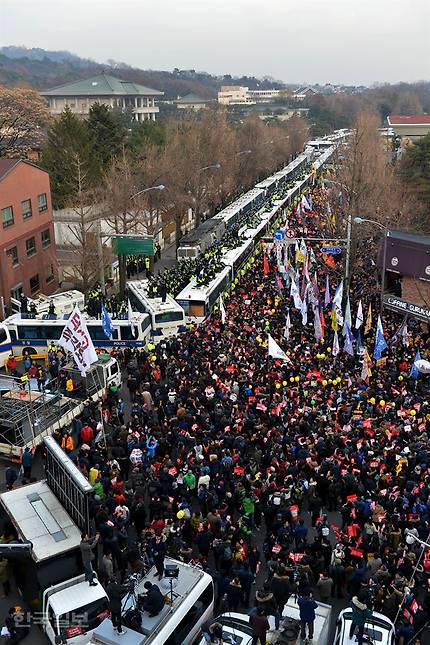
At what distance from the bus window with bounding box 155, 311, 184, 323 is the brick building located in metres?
9.38

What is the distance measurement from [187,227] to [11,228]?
26620 mm

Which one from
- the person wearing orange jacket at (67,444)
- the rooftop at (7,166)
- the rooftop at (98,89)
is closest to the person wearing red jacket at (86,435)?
the person wearing orange jacket at (67,444)

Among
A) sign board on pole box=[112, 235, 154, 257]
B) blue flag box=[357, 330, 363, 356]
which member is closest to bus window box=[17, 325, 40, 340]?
sign board on pole box=[112, 235, 154, 257]

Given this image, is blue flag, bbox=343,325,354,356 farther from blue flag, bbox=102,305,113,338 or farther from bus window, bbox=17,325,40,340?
bus window, bbox=17,325,40,340

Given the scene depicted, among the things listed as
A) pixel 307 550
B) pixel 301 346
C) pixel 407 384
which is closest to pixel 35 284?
pixel 301 346

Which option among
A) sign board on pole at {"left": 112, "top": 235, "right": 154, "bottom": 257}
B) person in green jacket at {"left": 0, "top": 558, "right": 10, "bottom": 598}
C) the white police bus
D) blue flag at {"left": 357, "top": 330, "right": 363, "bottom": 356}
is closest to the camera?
the white police bus

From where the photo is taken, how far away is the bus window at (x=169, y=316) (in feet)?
83.3

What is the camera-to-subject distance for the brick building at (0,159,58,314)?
100 ft

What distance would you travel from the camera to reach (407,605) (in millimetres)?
10633

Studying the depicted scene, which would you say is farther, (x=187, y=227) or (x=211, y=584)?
(x=187, y=227)

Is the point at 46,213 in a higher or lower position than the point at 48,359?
higher

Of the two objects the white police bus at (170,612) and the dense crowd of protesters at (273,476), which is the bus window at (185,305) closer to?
the dense crowd of protesters at (273,476)

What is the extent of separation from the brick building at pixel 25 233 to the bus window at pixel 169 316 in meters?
9.38

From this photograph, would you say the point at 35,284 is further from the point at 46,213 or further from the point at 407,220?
the point at 407,220
